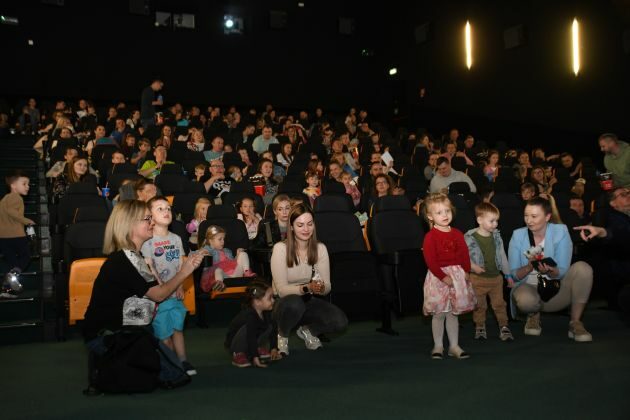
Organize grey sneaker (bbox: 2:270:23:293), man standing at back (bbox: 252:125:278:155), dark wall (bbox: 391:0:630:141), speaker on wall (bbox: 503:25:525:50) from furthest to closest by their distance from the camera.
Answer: speaker on wall (bbox: 503:25:525:50), dark wall (bbox: 391:0:630:141), man standing at back (bbox: 252:125:278:155), grey sneaker (bbox: 2:270:23:293)

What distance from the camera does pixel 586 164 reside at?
421 inches

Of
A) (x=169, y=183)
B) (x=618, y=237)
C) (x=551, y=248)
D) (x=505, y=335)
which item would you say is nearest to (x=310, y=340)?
(x=505, y=335)

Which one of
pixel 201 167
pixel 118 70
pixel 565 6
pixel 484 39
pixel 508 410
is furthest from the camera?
pixel 118 70

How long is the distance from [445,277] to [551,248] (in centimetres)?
103

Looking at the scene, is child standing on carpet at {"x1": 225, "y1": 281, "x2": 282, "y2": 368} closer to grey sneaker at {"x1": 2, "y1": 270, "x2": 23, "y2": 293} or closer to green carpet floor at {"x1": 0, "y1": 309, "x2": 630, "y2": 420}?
green carpet floor at {"x1": 0, "y1": 309, "x2": 630, "y2": 420}

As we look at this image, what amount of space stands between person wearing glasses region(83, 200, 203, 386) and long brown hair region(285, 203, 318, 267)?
1.05m

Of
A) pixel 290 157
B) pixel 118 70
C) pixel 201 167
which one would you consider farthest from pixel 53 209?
pixel 118 70

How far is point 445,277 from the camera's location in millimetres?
3955

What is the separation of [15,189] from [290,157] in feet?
16.0

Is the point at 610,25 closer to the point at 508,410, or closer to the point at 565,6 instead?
the point at 565,6

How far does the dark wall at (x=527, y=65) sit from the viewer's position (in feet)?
38.0

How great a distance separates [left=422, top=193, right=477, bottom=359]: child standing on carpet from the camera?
13.0 feet

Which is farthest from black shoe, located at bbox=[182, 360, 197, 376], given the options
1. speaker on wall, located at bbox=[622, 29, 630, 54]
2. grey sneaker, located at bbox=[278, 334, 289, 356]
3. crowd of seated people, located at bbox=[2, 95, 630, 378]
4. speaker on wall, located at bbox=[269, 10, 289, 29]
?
speaker on wall, located at bbox=[269, 10, 289, 29]

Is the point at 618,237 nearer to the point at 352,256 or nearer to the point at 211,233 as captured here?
the point at 352,256
